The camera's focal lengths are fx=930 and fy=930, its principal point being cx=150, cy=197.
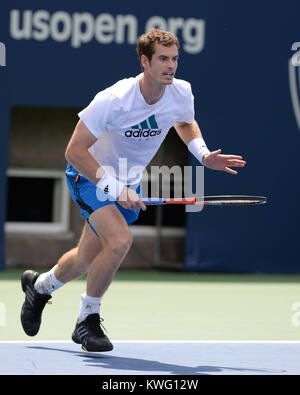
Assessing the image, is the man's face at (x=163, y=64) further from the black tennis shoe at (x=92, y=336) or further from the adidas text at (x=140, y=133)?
the black tennis shoe at (x=92, y=336)

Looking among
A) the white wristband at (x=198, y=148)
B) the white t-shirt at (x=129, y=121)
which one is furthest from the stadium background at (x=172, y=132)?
the white t-shirt at (x=129, y=121)

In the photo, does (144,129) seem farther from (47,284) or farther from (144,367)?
(144,367)

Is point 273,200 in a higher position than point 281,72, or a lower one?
lower

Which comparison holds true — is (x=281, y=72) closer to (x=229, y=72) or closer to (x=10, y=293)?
(x=229, y=72)

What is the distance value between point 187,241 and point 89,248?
546 centimetres

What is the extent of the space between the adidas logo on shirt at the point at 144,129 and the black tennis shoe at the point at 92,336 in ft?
3.38

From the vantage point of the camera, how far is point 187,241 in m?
10.8

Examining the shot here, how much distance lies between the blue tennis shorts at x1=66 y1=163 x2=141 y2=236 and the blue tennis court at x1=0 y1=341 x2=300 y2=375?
0.74m

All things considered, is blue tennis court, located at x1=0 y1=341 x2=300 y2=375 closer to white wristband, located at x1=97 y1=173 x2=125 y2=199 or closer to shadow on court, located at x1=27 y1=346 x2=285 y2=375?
shadow on court, located at x1=27 y1=346 x2=285 y2=375

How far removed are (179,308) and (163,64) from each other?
3005mm

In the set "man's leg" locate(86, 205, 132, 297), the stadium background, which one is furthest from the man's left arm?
the stadium background

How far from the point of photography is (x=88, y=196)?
5.26 m
